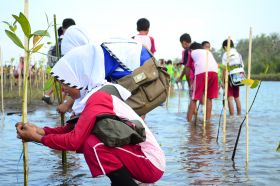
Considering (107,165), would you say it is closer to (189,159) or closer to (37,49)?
(37,49)

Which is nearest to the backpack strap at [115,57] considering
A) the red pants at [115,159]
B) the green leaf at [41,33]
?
→ the green leaf at [41,33]

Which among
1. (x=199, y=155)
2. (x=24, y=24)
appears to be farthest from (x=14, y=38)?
(x=199, y=155)

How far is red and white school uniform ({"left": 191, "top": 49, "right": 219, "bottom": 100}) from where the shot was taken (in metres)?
9.49

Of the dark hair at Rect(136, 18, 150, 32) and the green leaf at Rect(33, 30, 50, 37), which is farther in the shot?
the dark hair at Rect(136, 18, 150, 32)

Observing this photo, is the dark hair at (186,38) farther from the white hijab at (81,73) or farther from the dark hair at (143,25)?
the white hijab at (81,73)

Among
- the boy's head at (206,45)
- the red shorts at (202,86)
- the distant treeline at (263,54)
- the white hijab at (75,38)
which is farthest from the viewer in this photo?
the distant treeline at (263,54)

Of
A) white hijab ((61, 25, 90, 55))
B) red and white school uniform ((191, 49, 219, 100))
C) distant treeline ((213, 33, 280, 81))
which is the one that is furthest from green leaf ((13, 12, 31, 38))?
distant treeline ((213, 33, 280, 81))

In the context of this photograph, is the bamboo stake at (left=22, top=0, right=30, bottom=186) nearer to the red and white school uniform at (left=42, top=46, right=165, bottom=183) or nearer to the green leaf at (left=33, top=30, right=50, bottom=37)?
the green leaf at (left=33, top=30, right=50, bottom=37)

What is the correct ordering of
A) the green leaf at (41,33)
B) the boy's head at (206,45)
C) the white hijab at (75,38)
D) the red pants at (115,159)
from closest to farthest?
1. the red pants at (115,159)
2. the green leaf at (41,33)
3. the white hijab at (75,38)
4. the boy's head at (206,45)

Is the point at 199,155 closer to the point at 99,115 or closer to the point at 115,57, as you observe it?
the point at 115,57

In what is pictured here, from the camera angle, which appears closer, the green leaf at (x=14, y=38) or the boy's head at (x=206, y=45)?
the green leaf at (x=14, y=38)

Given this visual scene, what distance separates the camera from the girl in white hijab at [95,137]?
3188mm

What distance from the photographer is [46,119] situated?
11.0 meters

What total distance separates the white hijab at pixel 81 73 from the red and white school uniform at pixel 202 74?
20.0ft
